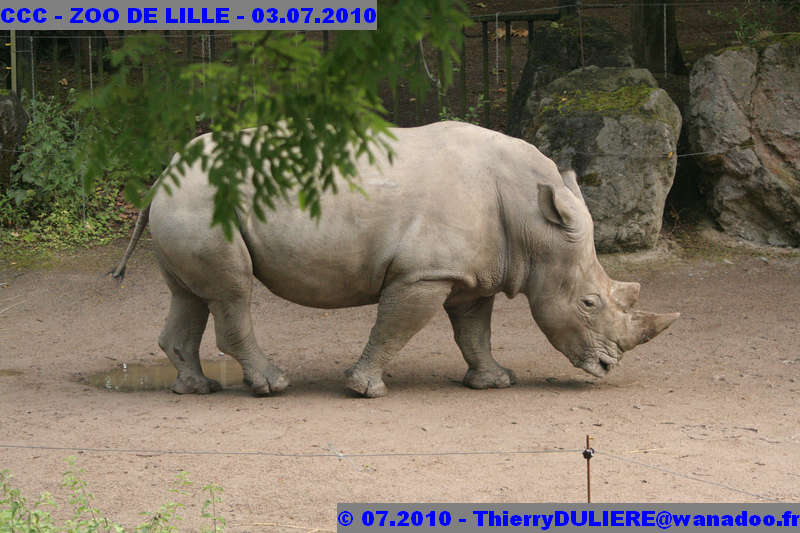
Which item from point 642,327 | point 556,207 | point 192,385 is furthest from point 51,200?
point 642,327

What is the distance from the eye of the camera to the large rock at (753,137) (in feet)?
36.2

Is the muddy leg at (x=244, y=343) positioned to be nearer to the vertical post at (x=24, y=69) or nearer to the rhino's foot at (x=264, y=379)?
the rhino's foot at (x=264, y=379)

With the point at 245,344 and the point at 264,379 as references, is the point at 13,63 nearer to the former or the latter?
the point at 245,344

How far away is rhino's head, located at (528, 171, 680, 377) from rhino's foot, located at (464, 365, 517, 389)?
46 centimetres

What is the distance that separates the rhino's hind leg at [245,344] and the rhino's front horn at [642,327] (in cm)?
231

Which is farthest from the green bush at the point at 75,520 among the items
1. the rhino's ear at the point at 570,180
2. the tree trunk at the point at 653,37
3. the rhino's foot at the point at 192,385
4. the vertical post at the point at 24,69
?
the tree trunk at the point at 653,37

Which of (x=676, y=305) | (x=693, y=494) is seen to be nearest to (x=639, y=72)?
(x=676, y=305)

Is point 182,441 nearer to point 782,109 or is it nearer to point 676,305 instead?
point 676,305

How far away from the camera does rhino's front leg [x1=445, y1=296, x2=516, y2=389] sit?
23.9 ft

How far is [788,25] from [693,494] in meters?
11.5

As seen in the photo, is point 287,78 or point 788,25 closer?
point 287,78

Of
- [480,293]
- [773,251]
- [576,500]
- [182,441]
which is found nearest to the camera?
[576,500]

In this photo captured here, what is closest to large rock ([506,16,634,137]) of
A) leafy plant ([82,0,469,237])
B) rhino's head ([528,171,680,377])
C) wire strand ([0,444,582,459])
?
rhino's head ([528,171,680,377])

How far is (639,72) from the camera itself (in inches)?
448
